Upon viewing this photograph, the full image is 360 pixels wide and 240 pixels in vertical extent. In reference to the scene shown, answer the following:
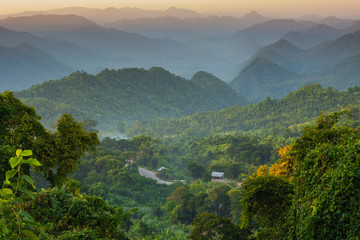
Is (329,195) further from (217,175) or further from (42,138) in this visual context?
(217,175)

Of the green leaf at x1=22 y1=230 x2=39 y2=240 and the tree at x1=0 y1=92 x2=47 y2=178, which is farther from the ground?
the green leaf at x1=22 y1=230 x2=39 y2=240

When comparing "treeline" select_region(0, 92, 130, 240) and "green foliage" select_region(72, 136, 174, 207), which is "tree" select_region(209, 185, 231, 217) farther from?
"treeline" select_region(0, 92, 130, 240)

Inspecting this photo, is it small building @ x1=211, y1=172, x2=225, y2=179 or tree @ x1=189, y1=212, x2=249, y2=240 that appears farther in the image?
small building @ x1=211, y1=172, x2=225, y2=179

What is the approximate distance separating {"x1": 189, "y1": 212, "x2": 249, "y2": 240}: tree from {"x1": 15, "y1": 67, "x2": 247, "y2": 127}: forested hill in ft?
222

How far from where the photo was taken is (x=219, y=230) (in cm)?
963

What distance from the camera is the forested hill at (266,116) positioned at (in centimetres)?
5962

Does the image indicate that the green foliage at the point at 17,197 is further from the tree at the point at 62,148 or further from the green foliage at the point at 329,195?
the tree at the point at 62,148

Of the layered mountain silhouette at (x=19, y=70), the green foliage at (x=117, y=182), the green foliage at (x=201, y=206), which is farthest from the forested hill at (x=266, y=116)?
the layered mountain silhouette at (x=19, y=70)

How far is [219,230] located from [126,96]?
9341 cm

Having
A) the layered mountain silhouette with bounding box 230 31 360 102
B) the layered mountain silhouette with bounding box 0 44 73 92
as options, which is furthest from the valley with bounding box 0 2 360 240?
the layered mountain silhouette with bounding box 0 44 73 92

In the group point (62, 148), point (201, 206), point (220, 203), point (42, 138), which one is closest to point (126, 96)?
point (220, 203)

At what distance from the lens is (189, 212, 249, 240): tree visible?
368 inches

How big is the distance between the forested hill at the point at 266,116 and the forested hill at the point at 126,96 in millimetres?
16652

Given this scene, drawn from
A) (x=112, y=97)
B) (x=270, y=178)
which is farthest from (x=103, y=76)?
(x=270, y=178)
